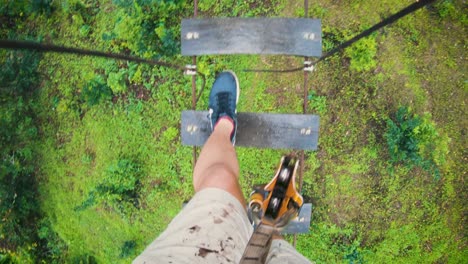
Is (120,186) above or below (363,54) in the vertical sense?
below

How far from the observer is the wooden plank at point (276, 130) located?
117 inches

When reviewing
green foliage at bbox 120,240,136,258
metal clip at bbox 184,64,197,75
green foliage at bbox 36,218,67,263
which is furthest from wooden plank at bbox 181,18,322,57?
green foliage at bbox 36,218,67,263

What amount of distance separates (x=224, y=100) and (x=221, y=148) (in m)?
0.54

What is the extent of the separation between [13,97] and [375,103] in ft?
11.9

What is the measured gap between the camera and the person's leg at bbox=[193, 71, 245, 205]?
94.9 inches

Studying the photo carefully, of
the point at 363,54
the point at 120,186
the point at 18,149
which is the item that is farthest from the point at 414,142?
the point at 18,149

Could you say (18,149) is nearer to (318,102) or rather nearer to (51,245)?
(51,245)

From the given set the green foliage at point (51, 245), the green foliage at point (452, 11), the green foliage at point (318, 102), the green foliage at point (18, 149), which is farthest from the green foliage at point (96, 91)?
the green foliage at point (452, 11)

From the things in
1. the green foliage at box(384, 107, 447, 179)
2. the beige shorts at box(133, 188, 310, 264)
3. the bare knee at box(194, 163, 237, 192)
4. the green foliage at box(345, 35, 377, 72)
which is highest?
the green foliage at box(345, 35, 377, 72)

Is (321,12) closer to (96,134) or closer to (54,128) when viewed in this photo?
(96,134)

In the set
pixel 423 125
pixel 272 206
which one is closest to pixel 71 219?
pixel 272 206

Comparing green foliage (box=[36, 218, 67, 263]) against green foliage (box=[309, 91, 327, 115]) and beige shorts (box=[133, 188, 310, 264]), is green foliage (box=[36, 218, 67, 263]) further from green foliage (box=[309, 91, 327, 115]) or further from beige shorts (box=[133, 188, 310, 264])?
green foliage (box=[309, 91, 327, 115])

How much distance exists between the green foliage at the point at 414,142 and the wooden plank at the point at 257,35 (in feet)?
3.86

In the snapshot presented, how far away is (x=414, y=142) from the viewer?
3.41 meters
